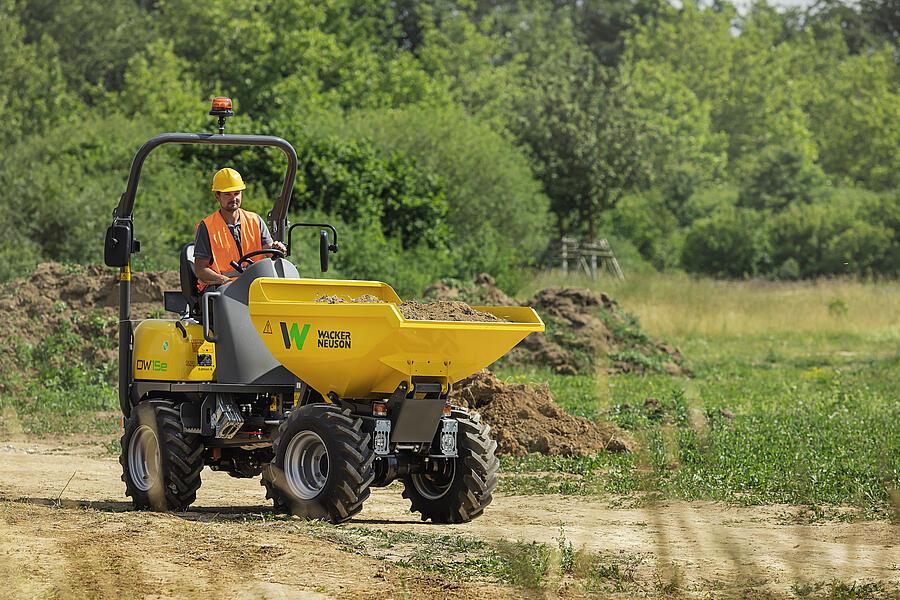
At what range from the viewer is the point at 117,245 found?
10.5m

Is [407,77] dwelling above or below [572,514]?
above

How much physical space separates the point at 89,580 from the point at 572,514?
4.63 meters

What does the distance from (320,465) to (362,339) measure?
107cm

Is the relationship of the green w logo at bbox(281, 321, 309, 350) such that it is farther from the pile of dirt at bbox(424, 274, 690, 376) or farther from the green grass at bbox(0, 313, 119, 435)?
the pile of dirt at bbox(424, 274, 690, 376)

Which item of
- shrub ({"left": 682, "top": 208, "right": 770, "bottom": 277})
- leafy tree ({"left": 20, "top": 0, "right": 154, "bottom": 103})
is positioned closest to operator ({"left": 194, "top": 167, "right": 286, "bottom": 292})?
shrub ({"left": 682, "top": 208, "right": 770, "bottom": 277})

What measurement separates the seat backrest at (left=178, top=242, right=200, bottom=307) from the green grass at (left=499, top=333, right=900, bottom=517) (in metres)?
3.40

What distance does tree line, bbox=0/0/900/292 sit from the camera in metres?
29.6

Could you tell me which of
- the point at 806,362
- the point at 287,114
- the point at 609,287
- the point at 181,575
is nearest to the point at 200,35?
the point at 287,114

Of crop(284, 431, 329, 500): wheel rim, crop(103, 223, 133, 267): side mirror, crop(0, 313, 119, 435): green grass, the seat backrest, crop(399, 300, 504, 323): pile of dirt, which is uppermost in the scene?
crop(103, 223, 133, 267): side mirror

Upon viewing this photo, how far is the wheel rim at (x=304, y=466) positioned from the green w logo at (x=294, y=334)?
61 cm

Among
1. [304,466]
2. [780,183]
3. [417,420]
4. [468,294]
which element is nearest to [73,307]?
[468,294]

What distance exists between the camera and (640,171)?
43781mm

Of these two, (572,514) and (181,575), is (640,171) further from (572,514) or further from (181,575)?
(181,575)

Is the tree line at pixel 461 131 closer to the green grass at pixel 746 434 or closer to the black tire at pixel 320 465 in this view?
the green grass at pixel 746 434
